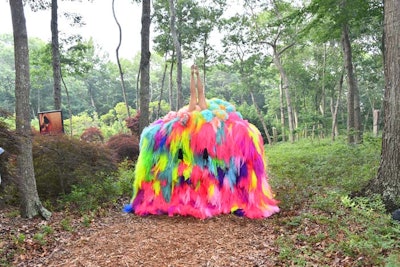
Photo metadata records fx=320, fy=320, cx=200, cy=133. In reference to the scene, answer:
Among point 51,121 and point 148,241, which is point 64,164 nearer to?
point 51,121

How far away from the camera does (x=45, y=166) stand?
591cm

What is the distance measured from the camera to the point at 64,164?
19.8 ft

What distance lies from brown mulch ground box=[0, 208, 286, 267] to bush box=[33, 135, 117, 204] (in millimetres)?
1001

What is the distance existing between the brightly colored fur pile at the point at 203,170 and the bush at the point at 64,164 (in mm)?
1271

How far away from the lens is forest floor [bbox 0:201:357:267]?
141 inches

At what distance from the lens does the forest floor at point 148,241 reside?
3582mm

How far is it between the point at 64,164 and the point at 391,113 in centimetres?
552

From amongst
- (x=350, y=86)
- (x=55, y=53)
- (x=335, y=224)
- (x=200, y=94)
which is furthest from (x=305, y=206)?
(x=55, y=53)

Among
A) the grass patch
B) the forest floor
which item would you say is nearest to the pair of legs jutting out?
the forest floor

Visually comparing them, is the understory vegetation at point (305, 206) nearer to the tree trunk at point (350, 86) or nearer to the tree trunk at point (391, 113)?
the tree trunk at point (391, 113)

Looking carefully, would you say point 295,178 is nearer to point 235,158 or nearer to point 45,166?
point 235,158

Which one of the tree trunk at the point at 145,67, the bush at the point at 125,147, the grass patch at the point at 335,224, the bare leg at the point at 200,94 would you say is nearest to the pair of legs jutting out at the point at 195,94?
the bare leg at the point at 200,94

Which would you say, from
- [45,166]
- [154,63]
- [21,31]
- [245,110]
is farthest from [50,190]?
[154,63]

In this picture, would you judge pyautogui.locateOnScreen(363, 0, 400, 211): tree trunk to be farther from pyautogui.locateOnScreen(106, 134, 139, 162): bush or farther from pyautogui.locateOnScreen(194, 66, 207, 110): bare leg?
pyautogui.locateOnScreen(106, 134, 139, 162): bush
